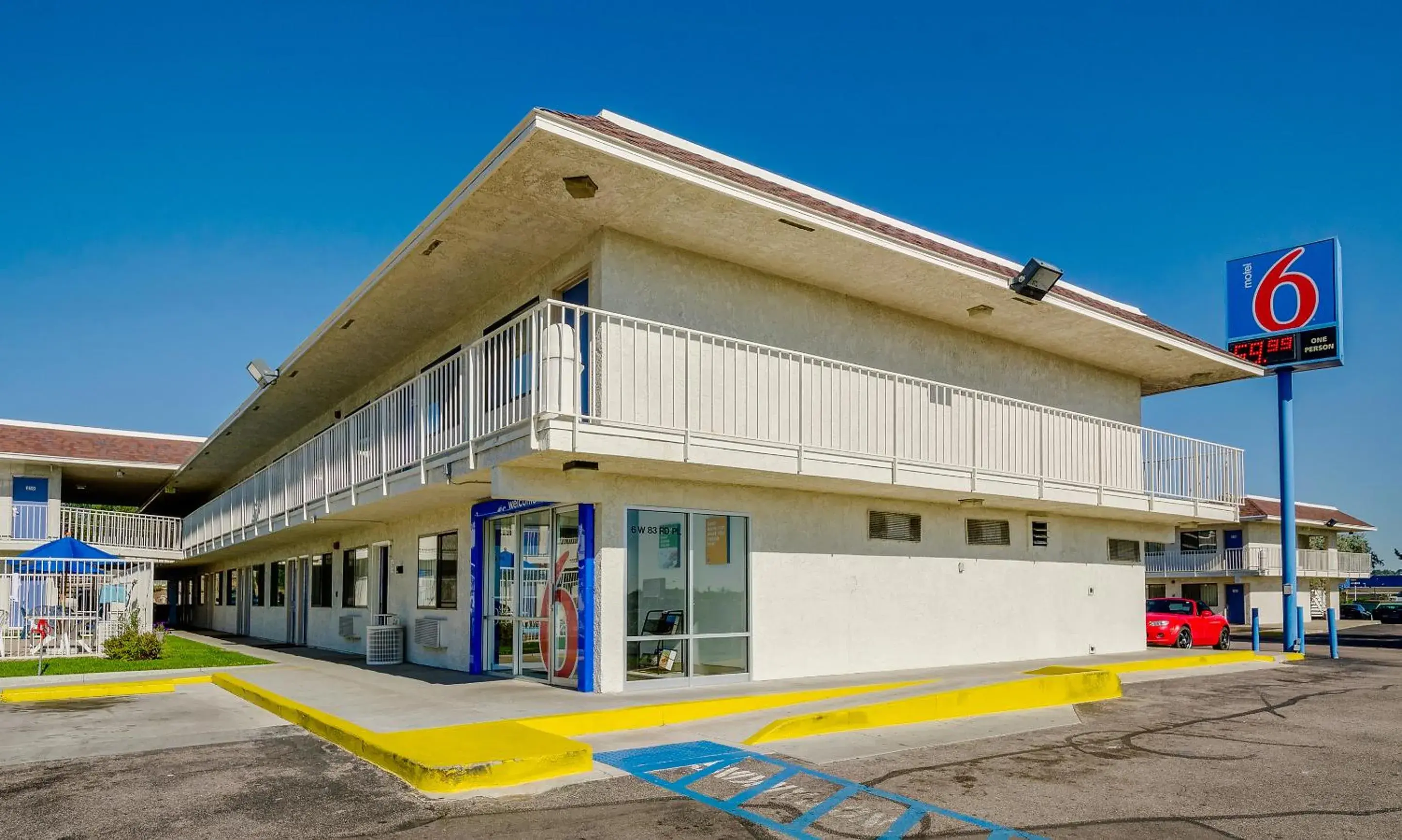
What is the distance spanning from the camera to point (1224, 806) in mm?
7152

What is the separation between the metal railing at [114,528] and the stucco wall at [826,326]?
2760 centimetres

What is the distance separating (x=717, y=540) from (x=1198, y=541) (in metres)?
45.6

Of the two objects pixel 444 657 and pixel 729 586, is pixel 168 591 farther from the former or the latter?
pixel 729 586

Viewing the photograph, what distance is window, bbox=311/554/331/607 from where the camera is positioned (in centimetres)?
2388

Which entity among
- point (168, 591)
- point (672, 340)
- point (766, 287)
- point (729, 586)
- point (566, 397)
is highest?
point (766, 287)

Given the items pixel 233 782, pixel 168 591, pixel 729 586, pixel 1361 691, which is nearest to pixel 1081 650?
pixel 1361 691

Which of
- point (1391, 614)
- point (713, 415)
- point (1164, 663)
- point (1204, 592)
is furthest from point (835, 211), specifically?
point (1391, 614)

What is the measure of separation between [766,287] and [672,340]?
8.49ft

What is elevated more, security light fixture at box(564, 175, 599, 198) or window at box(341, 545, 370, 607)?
security light fixture at box(564, 175, 599, 198)

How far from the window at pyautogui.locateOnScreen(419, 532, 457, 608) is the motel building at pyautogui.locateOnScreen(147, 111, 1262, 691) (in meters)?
0.08

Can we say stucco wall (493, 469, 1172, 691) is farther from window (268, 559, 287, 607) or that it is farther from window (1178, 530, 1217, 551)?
window (1178, 530, 1217, 551)

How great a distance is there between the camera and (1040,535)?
63.0 feet

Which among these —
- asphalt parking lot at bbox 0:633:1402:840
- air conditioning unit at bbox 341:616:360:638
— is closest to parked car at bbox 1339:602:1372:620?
asphalt parking lot at bbox 0:633:1402:840

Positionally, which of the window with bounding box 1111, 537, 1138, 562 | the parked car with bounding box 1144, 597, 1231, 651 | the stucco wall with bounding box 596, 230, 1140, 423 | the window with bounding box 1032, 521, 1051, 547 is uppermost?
the stucco wall with bounding box 596, 230, 1140, 423
